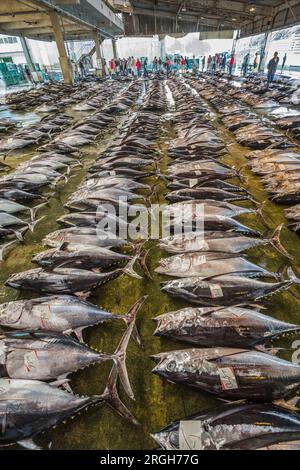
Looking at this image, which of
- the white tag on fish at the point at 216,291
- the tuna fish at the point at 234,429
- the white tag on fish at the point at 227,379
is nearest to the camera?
the tuna fish at the point at 234,429

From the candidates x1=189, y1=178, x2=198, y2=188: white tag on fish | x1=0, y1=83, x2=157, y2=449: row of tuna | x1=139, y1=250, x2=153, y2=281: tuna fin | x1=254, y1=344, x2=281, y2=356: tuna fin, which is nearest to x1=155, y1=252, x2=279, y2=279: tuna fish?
x1=139, y1=250, x2=153, y2=281: tuna fin

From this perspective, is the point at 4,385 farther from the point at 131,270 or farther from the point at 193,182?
the point at 193,182

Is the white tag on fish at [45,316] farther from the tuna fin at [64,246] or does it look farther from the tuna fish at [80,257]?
the tuna fin at [64,246]

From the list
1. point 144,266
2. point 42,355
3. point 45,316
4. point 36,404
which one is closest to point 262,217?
point 144,266

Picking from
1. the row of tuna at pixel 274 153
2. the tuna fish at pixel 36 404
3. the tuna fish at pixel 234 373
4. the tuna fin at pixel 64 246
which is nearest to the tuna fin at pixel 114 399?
the tuna fish at pixel 36 404

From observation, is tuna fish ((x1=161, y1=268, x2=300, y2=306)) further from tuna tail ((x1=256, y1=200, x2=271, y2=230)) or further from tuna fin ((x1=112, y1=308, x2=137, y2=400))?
tuna tail ((x1=256, y1=200, x2=271, y2=230))

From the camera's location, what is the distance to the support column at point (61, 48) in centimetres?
1533

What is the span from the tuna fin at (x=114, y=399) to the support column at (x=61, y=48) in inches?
771

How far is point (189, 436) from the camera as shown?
1310 millimetres

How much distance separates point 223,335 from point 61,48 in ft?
68.1

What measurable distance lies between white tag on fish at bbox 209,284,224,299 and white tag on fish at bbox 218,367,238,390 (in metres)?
0.61

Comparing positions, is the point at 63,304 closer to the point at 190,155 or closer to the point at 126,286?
the point at 126,286

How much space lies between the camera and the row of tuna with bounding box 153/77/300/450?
4.32ft
